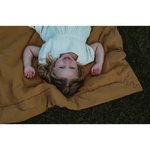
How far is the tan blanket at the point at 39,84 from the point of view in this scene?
1.71 meters

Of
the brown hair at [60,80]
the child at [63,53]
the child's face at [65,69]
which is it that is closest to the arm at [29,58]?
the child at [63,53]

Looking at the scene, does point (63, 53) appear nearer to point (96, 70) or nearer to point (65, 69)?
point (65, 69)

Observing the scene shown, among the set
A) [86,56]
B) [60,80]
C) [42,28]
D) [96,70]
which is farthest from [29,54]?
[96,70]

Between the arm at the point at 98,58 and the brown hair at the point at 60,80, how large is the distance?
0.16 metres

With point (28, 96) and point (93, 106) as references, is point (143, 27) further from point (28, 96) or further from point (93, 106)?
point (28, 96)

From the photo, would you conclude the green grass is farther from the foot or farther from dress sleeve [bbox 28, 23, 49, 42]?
dress sleeve [bbox 28, 23, 49, 42]

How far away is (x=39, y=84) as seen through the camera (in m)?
1.76

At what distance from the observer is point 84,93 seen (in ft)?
5.95

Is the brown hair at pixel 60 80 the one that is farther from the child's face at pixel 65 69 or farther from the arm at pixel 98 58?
the arm at pixel 98 58

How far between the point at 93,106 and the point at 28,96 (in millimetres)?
731

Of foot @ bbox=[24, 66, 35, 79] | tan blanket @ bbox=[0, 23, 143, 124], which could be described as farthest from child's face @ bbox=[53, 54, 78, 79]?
foot @ bbox=[24, 66, 35, 79]

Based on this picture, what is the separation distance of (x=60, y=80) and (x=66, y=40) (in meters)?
0.52

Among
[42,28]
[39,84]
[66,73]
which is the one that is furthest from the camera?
[42,28]
